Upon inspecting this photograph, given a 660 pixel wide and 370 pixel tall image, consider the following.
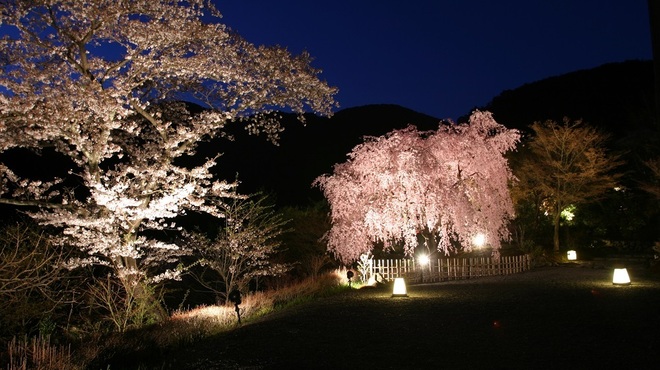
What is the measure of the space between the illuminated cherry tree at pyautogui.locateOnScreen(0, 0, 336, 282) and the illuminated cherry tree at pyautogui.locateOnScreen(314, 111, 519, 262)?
15.5 ft

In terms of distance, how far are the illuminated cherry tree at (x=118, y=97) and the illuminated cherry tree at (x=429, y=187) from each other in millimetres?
4724

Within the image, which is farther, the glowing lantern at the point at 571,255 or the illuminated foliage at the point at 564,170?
the illuminated foliage at the point at 564,170

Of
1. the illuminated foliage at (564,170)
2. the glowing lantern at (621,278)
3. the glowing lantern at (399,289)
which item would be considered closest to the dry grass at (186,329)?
the glowing lantern at (399,289)

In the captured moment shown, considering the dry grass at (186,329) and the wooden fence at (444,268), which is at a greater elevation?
the wooden fence at (444,268)

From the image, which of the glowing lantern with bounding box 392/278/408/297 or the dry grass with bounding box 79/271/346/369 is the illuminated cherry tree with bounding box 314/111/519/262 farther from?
the glowing lantern with bounding box 392/278/408/297

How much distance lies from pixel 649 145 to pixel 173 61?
80.5 feet

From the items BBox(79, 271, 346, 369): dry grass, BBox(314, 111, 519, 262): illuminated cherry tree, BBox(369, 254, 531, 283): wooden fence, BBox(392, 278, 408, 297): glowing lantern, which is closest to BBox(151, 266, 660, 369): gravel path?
BBox(392, 278, 408, 297): glowing lantern

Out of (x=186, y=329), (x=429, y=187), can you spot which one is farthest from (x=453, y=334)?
(x=429, y=187)

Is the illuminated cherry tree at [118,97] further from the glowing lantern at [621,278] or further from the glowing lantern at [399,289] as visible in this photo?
the glowing lantern at [621,278]

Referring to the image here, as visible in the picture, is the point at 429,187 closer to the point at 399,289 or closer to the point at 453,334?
the point at 399,289

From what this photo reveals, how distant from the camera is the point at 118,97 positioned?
11.8 meters

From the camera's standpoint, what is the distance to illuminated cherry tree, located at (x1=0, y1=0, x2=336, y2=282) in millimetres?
11000

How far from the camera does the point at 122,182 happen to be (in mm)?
11828

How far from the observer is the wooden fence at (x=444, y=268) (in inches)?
741
